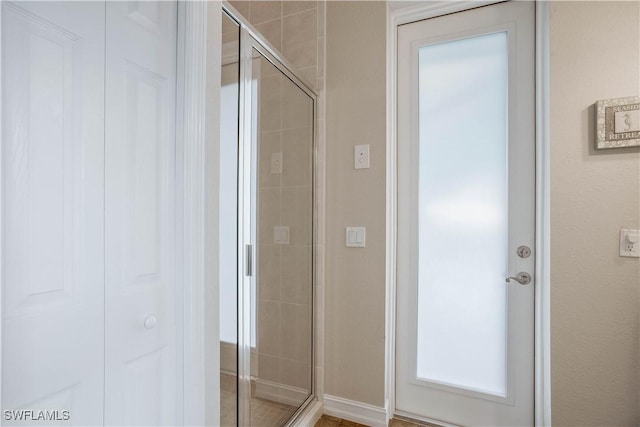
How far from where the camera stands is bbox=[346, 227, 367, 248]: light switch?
1.81 m

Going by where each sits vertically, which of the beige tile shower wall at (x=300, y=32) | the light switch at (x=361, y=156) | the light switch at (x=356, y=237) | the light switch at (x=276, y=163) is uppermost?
the beige tile shower wall at (x=300, y=32)

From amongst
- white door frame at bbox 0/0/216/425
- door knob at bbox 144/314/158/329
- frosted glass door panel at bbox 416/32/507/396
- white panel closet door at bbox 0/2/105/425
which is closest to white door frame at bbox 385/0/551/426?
frosted glass door panel at bbox 416/32/507/396

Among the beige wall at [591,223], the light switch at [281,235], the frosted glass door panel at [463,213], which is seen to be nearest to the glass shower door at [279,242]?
the light switch at [281,235]

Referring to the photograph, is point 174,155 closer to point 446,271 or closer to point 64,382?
point 64,382

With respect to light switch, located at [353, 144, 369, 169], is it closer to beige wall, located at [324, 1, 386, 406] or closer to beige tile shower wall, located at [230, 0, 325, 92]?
beige wall, located at [324, 1, 386, 406]

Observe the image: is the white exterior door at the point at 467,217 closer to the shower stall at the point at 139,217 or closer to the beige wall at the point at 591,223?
the beige wall at the point at 591,223

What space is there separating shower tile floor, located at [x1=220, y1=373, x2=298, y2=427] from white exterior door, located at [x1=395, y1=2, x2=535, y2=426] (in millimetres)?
729

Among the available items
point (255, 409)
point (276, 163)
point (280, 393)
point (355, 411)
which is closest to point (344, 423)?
point (355, 411)

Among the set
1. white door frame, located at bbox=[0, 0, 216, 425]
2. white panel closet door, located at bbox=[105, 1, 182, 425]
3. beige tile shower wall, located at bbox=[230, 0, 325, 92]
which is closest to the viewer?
white panel closet door, located at bbox=[105, 1, 182, 425]

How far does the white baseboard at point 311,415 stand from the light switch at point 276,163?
131cm

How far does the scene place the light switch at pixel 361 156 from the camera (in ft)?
5.93

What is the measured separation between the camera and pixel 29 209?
68 cm

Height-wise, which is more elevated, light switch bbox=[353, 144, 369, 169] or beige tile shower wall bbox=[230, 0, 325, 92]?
beige tile shower wall bbox=[230, 0, 325, 92]

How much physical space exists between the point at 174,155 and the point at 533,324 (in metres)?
1.86
